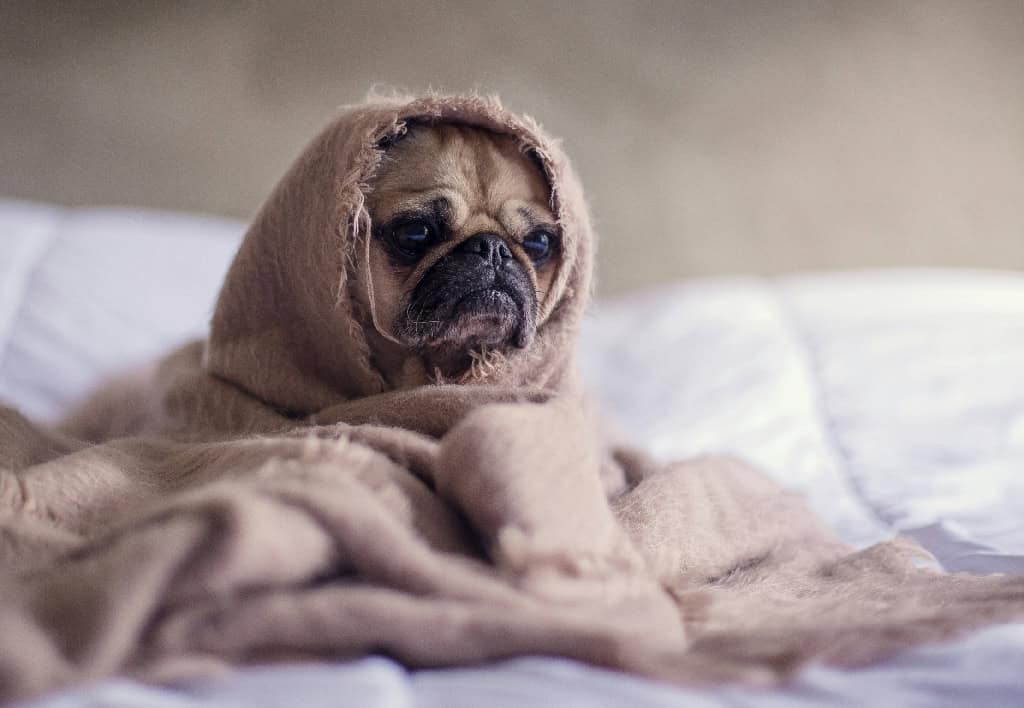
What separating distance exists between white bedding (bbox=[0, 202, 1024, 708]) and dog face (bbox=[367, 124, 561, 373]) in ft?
1.61

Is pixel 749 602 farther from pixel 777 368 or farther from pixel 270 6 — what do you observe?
pixel 270 6

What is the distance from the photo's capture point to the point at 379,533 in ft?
2.28

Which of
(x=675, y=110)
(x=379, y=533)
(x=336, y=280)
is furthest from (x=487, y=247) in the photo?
(x=675, y=110)

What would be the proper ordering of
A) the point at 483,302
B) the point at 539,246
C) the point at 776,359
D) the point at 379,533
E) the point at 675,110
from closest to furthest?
the point at 379,533, the point at 483,302, the point at 539,246, the point at 776,359, the point at 675,110

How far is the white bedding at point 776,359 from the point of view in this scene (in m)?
1.36

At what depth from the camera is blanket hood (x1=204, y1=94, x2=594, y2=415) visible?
3.90 feet

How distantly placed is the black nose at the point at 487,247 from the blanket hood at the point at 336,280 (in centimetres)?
11

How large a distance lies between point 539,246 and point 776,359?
2.49 feet

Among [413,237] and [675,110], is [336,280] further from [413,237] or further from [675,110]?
[675,110]

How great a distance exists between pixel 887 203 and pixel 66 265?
2114mm

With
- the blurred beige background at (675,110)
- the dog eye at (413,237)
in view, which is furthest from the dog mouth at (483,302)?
the blurred beige background at (675,110)

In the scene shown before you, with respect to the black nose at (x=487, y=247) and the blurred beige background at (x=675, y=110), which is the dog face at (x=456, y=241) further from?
the blurred beige background at (x=675, y=110)

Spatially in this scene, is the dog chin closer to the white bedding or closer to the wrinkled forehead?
the wrinkled forehead

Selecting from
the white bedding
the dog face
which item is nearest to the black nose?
the dog face
